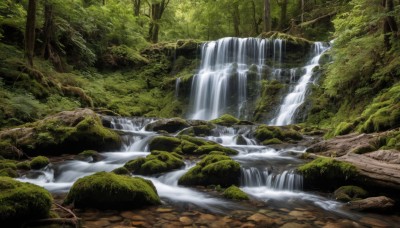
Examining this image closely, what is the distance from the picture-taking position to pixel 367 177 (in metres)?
5.99

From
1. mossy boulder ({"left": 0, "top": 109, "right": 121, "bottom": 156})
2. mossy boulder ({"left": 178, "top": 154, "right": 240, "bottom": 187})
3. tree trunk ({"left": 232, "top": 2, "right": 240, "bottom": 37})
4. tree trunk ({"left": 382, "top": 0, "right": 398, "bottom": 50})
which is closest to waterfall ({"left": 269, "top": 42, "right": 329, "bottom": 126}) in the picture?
tree trunk ({"left": 382, "top": 0, "right": 398, "bottom": 50})

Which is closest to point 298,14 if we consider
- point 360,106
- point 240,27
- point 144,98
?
point 240,27

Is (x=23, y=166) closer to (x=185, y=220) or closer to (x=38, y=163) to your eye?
(x=38, y=163)

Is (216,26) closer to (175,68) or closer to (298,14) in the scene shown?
(298,14)

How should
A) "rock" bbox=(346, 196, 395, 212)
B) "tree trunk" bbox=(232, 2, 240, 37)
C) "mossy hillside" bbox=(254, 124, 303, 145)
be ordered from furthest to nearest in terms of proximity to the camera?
"tree trunk" bbox=(232, 2, 240, 37)
"mossy hillside" bbox=(254, 124, 303, 145)
"rock" bbox=(346, 196, 395, 212)

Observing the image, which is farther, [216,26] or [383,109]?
[216,26]

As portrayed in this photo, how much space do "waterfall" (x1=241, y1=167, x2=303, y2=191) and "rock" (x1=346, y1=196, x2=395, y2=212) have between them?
145cm

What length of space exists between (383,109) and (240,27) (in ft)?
83.6

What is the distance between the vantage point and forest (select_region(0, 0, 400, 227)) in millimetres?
5176

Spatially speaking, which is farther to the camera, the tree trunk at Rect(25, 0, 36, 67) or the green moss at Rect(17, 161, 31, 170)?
the tree trunk at Rect(25, 0, 36, 67)

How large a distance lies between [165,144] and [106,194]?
5273mm

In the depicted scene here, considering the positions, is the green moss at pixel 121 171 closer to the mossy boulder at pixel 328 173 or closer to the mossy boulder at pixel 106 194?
the mossy boulder at pixel 106 194

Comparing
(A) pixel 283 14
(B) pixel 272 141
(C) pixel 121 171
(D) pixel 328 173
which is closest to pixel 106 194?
(C) pixel 121 171

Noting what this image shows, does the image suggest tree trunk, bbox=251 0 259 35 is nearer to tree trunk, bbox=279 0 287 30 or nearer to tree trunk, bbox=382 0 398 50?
tree trunk, bbox=279 0 287 30
